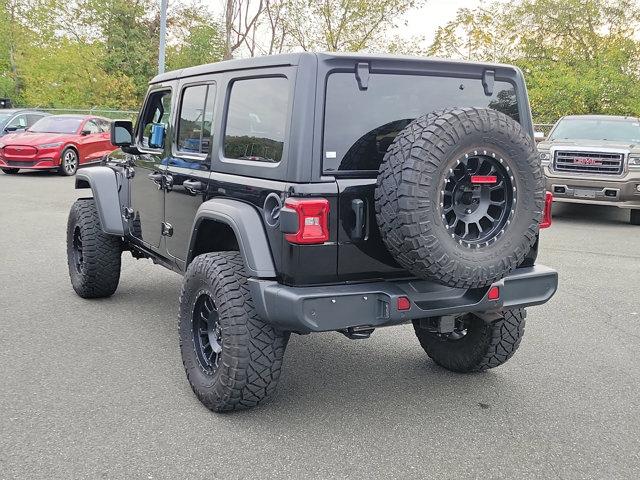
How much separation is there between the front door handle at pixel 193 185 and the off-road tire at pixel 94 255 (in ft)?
5.73

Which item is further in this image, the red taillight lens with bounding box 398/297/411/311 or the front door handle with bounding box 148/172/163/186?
the front door handle with bounding box 148/172/163/186

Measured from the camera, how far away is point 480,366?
13.9 feet

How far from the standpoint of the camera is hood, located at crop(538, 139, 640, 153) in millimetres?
10795

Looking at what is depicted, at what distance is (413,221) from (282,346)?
3.36ft

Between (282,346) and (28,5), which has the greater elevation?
(28,5)

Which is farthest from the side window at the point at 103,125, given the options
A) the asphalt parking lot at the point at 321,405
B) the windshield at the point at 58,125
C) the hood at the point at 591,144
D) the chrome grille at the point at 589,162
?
the asphalt parking lot at the point at 321,405

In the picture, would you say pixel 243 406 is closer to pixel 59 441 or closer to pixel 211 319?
pixel 211 319

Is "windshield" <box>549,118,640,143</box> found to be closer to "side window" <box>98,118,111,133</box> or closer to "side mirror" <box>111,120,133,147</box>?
"side mirror" <box>111,120,133,147</box>

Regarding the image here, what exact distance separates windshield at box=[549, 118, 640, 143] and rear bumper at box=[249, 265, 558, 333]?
9.18 meters

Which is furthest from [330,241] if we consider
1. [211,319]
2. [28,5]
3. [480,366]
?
[28,5]

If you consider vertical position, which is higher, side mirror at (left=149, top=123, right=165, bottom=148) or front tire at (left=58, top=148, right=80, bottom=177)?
side mirror at (left=149, top=123, right=165, bottom=148)

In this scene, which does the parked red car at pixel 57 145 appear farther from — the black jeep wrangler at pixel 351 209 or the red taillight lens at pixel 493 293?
the red taillight lens at pixel 493 293

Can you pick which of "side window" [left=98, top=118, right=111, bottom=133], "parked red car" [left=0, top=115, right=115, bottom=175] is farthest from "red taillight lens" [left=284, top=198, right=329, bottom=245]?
Result: "side window" [left=98, top=118, right=111, bottom=133]

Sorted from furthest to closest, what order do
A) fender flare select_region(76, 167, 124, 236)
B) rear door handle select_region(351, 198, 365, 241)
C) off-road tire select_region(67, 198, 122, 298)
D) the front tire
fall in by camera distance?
the front tire, off-road tire select_region(67, 198, 122, 298), fender flare select_region(76, 167, 124, 236), rear door handle select_region(351, 198, 365, 241)
